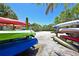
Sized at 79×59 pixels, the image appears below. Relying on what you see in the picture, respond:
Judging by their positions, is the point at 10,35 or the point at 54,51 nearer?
the point at 10,35

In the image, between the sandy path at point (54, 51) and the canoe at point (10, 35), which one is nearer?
the canoe at point (10, 35)

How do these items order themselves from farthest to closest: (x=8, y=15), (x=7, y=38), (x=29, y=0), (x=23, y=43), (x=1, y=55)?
(x=8, y=15) < (x=29, y=0) < (x=23, y=43) < (x=7, y=38) < (x=1, y=55)

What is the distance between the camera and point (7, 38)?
3344mm

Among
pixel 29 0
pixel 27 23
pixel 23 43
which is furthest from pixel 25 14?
pixel 23 43

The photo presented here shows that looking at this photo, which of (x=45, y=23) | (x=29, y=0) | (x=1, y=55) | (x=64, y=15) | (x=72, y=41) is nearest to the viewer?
(x=1, y=55)

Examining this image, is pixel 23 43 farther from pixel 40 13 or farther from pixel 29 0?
pixel 40 13

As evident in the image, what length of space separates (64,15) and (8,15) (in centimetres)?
271

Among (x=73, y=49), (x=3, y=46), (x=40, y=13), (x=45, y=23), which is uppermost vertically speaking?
(x=40, y=13)

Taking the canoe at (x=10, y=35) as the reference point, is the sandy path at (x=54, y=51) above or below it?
below

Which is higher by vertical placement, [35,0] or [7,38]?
[35,0]

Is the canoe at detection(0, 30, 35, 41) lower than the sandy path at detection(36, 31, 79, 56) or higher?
higher

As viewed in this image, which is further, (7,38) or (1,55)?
(7,38)

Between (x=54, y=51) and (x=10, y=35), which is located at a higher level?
(x=10, y=35)

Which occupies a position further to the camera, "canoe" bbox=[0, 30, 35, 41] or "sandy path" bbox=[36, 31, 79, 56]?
"sandy path" bbox=[36, 31, 79, 56]
